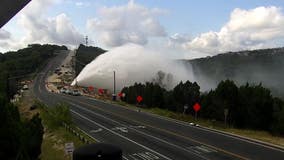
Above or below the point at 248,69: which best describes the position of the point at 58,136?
below

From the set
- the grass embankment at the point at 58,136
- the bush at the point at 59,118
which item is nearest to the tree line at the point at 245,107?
the grass embankment at the point at 58,136

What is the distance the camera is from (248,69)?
178000 millimetres

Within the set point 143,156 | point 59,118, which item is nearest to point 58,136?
point 59,118

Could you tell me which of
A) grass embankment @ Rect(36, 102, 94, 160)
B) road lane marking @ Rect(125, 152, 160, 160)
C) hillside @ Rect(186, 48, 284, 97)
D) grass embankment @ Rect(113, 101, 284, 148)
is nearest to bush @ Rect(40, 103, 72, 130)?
grass embankment @ Rect(36, 102, 94, 160)

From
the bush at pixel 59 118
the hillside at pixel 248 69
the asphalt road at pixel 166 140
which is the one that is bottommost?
the asphalt road at pixel 166 140

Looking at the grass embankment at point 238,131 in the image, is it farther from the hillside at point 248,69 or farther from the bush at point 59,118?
the hillside at point 248,69

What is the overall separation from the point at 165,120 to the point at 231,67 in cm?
14716

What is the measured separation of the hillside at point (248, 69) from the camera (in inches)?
6097

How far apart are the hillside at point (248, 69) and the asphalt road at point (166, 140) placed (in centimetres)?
10234

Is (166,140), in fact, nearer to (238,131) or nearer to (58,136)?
(238,131)

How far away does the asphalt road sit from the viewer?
79.4 feet

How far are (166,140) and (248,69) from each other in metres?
155

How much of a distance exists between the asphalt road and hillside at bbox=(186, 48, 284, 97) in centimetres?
10234

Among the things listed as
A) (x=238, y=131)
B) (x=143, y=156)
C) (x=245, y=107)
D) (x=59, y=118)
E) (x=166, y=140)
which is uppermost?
(x=245, y=107)
